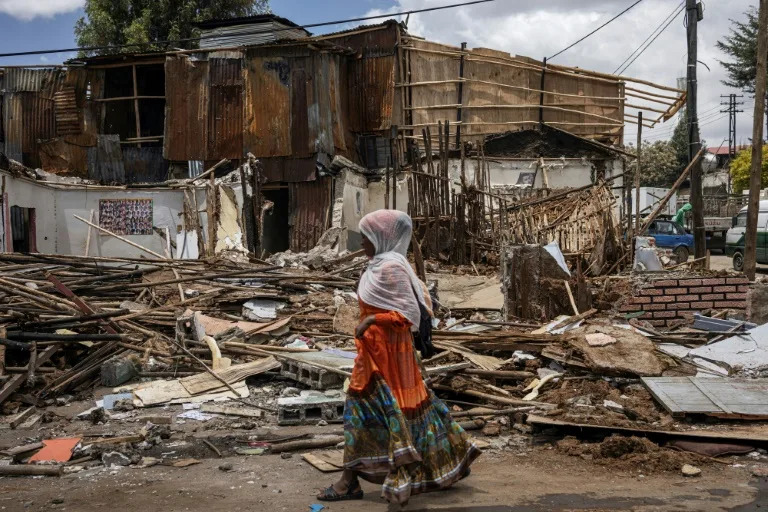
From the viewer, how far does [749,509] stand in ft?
14.1

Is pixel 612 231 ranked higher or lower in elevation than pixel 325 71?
lower

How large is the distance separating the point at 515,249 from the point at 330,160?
12.3 m

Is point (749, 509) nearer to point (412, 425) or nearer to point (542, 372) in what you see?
point (412, 425)

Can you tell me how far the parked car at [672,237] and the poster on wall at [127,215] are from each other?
49.1ft

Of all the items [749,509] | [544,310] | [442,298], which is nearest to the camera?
[749,509]

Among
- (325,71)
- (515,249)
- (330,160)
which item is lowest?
(515,249)

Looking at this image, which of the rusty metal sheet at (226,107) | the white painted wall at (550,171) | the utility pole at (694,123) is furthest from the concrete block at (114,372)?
the white painted wall at (550,171)

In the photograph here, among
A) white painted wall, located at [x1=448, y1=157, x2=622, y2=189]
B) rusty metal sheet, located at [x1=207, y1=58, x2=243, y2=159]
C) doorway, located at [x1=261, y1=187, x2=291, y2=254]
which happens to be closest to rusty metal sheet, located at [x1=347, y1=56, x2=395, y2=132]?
doorway, located at [x1=261, y1=187, x2=291, y2=254]

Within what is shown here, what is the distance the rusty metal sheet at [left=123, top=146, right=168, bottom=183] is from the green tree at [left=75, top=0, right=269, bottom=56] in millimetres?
6387

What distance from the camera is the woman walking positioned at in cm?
447

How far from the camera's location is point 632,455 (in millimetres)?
5184

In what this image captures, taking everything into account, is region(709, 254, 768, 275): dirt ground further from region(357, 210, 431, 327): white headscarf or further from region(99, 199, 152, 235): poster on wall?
region(357, 210, 431, 327): white headscarf

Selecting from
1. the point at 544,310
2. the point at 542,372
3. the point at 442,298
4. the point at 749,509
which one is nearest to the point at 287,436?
the point at 542,372

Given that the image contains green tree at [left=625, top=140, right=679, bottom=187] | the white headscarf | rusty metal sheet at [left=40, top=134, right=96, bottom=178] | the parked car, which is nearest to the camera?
the white headscarf
